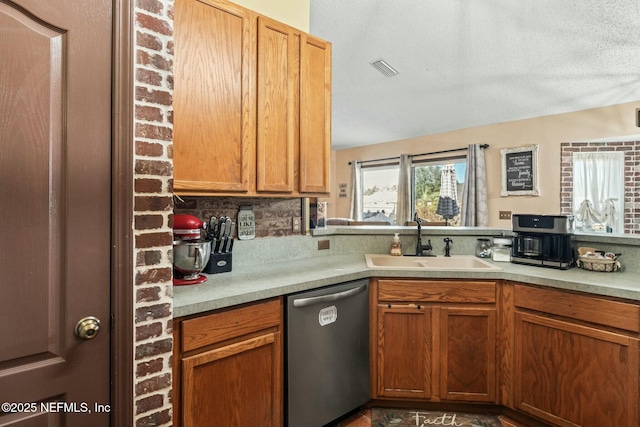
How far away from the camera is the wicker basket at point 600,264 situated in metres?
2.03

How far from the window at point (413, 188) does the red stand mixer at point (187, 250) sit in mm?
5027

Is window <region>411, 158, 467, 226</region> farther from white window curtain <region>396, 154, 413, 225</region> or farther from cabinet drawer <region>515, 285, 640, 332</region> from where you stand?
cabinet drawer <region>515, 285, 640, 332</region>

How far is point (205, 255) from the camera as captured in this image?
5.55ft

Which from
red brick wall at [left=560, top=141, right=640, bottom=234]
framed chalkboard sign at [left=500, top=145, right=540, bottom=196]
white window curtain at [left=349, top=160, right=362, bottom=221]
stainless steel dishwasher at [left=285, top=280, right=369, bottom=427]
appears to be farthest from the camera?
white window curtain at [left=349, top=160, right=362, bottom=221]

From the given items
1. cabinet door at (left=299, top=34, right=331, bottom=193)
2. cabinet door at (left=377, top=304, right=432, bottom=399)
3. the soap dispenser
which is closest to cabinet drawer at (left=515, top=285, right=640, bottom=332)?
cabinet door at (left=377, top=304, right=432, bottom=399)

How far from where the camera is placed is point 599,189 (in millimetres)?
4555

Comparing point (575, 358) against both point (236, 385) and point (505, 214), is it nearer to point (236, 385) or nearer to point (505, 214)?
point (236, 385)

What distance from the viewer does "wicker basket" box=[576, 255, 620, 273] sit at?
2.03 m

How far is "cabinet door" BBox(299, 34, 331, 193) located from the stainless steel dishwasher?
70cm

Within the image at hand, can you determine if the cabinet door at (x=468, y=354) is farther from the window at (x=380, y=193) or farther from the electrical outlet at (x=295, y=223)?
the window at (x=380, y=193)

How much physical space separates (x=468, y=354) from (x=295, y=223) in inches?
54.7

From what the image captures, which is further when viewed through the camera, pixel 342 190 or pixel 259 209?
pixel 342 190

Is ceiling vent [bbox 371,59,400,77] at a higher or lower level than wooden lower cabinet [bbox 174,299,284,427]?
higher

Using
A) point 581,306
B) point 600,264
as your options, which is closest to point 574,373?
point 581,306
